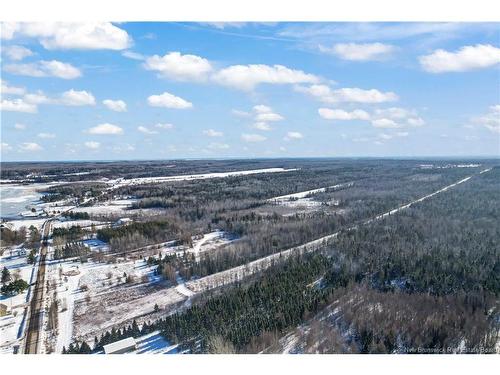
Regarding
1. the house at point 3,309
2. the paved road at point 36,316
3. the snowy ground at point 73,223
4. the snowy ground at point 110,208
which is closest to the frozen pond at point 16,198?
the snowy ground at point 110,208

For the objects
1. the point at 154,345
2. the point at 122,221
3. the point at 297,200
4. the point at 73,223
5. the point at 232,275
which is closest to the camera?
the point at 154,345

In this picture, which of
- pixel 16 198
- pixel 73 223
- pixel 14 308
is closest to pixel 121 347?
pixel 14 308

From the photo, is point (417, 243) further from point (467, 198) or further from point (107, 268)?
point (467, 198)

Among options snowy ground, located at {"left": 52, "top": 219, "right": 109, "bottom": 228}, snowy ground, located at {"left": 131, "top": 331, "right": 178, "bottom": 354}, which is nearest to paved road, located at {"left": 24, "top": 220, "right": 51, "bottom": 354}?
snowy ground, located at {"left": 131, "top": 331, "right": 178, "bottom": 354}

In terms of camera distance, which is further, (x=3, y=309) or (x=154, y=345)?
(x=3, y=309)

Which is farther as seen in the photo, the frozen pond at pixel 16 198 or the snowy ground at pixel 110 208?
the frozen pond at pixel 16 198

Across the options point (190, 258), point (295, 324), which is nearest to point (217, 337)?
point (295, 324)

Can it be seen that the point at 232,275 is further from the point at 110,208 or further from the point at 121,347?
the point at 110,208

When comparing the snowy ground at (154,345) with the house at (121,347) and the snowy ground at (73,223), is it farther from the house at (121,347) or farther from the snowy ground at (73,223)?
the snowy ground at (73,223)

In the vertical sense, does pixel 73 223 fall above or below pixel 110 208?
below
